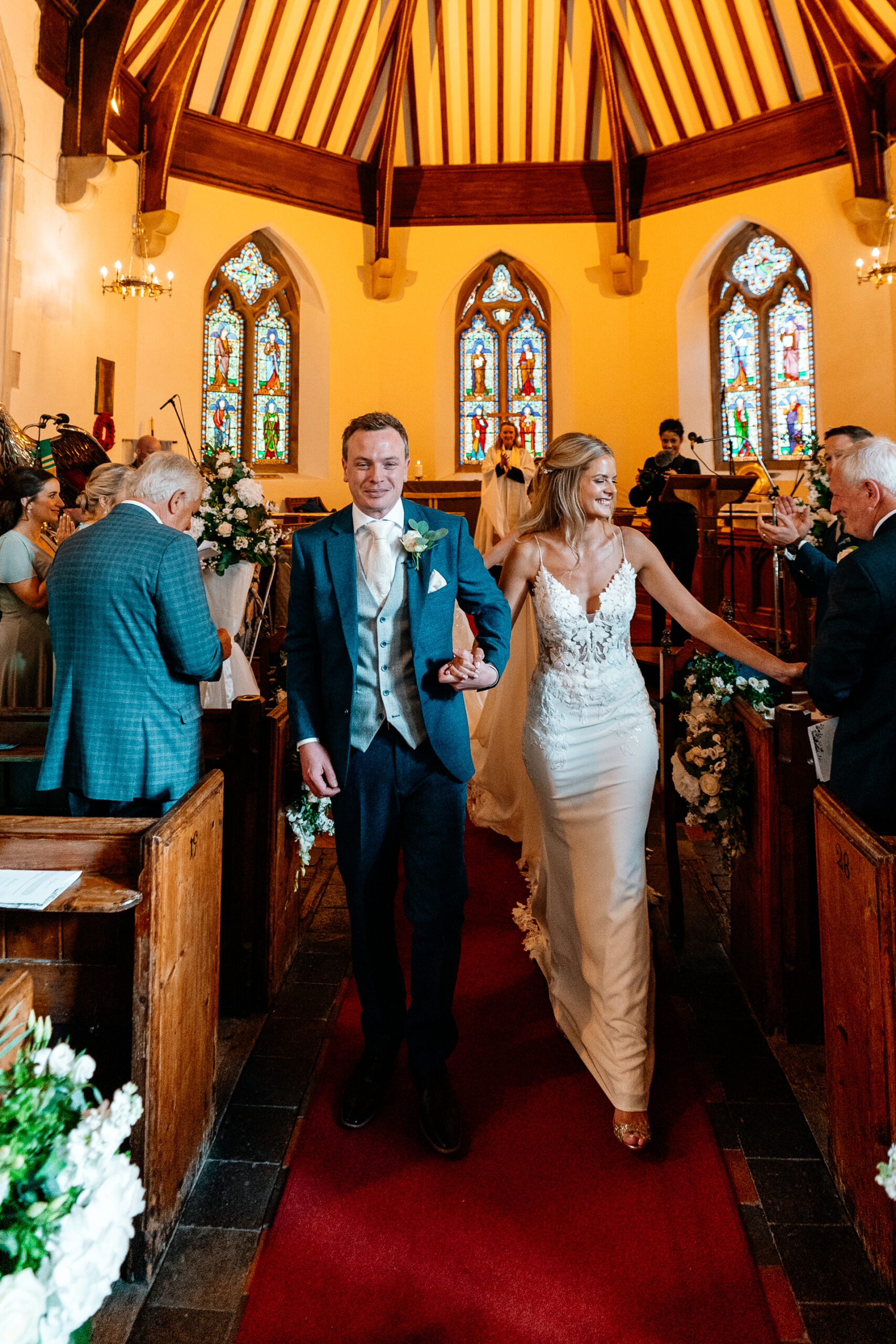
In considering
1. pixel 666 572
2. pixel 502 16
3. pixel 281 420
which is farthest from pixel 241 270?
pixel 666 572

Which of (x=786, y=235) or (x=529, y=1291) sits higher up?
(x=786, y=235)

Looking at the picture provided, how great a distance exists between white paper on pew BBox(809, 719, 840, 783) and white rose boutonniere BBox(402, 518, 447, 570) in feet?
3.61

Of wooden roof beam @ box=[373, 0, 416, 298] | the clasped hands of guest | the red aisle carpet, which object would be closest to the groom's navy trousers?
the red aisle carpet

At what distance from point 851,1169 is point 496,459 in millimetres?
5432

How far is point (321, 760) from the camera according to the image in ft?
7.16

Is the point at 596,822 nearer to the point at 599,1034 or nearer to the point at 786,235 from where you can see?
Answer: the point at 599,1034

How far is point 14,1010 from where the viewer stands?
4.05ft

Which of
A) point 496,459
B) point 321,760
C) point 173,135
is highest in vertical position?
point 173,135

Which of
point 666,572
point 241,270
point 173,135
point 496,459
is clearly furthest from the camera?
point 241,270

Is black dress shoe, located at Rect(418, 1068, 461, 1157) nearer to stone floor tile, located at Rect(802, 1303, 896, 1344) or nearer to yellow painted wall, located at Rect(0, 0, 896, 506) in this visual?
stone floor tile, located at Rect(802, 1303, 896, 1344)

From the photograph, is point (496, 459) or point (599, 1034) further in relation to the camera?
point (496, 459)

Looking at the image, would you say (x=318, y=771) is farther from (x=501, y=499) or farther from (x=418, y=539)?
(x=501, y=499)

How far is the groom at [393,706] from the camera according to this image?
7.14 ft

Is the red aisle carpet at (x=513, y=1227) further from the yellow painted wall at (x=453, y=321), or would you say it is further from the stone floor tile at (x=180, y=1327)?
the yellow painted wall at (x=453, y=321)
